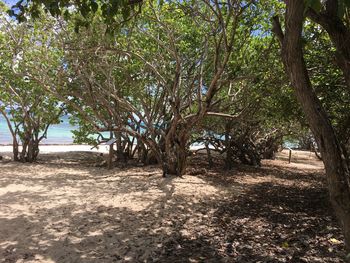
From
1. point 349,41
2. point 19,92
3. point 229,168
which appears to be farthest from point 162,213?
point 19,92

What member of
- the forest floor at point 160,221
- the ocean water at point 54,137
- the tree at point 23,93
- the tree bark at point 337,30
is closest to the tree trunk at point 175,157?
the forest floor at point 160,221

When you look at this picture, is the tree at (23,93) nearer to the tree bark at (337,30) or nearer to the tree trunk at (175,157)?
the tree trunk at (175,157)

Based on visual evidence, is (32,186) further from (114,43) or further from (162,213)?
(114,43)

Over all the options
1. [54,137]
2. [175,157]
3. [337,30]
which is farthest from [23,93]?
[54,137]

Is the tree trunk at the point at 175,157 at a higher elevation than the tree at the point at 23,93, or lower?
lower

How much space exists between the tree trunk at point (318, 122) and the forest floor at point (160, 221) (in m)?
1.46

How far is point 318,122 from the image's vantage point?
3.01 m

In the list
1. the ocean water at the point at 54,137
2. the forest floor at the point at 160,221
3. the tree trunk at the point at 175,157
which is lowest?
the forest floor at the point at 160,221

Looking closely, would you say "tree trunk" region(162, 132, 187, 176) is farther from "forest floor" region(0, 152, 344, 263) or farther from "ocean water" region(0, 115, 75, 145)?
"ocean water" region(0, 115, 75, 145)

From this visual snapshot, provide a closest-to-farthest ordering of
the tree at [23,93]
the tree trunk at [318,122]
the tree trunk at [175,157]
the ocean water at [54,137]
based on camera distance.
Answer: the tree trunk at [318,122], the tree trunk at [175,157], the tree at [23,93], the ocean water at [54,137]

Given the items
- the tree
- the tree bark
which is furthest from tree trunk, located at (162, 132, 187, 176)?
the tree bark

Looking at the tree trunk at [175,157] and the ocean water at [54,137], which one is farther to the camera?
the ocean water at [54,137]

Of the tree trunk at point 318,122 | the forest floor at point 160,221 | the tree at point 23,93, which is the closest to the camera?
the tree trunk at point 318,122

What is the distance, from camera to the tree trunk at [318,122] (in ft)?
9.61
